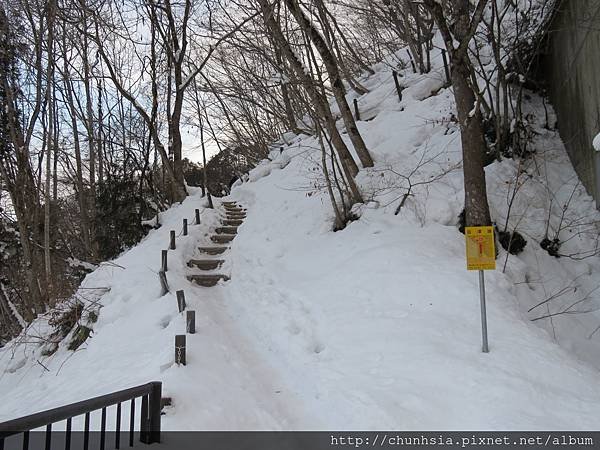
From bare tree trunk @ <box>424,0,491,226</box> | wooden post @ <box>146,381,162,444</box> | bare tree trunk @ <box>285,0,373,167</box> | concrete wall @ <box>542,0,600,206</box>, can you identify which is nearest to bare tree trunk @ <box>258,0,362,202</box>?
bare tree trunk @ <box>285,0,373,167</box>

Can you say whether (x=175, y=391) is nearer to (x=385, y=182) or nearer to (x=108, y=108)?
(x=385, y=182)

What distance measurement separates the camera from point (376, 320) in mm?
6559

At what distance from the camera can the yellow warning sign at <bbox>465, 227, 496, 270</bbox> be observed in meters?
5.44

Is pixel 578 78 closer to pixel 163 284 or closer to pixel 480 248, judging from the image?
pixel 480 248

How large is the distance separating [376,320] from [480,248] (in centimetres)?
187

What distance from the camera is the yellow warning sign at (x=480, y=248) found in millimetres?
5438

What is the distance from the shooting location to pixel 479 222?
773 centimetres

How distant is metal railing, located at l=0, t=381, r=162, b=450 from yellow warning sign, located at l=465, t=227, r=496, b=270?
12.6 ft

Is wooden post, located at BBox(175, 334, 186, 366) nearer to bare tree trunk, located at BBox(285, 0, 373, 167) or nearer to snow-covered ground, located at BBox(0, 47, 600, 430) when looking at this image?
snow-covered ground, located at BBox(0, 47, 600, 430)

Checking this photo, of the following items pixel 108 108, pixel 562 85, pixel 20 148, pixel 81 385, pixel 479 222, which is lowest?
pixel 81 385

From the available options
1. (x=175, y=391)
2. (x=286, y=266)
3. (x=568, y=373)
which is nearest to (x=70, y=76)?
(x=286, y=266)

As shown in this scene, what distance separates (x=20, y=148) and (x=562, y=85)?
1479 centimetres

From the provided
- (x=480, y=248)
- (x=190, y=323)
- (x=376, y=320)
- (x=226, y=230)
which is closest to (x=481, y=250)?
(x=480, y=248)

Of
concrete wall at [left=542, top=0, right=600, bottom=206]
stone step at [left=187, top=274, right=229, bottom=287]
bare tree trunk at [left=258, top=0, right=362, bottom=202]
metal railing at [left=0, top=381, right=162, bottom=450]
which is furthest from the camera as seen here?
stone step at [left=187, top=274, right=229, bottom=287]
